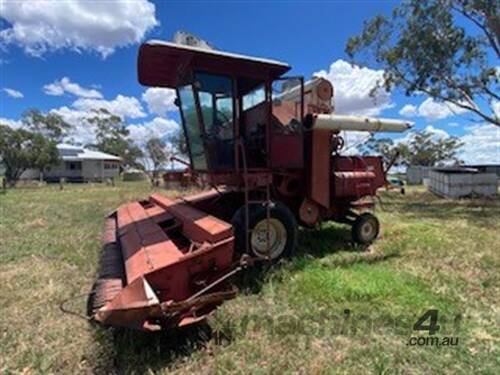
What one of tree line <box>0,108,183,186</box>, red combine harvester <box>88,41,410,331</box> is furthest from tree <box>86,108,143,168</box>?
red combine harvester <box>88,41,410,331</box>

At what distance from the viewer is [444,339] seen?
343 centimetres

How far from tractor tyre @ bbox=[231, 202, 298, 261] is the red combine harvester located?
14mm

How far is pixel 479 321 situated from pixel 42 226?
361 inches

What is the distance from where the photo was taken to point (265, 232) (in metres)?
5.25

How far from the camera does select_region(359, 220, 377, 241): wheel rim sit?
709cm

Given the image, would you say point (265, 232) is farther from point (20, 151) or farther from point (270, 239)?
point (20, 151)

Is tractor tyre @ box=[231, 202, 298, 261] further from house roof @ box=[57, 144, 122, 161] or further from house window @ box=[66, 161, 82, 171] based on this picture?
house window @ box=[66, 161, 82, 171]

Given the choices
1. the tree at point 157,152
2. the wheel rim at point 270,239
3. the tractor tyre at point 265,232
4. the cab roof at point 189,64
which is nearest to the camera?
the cab roof at point 189,64

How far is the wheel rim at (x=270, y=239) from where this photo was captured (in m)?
5.17

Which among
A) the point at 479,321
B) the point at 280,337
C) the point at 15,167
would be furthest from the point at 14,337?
the point at 15,167

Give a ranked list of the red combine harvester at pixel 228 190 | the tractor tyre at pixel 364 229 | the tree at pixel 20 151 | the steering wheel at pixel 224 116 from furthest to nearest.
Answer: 1. the tree at pixel 20 151
2. the tractor tyre at pixel 364 229
3. the steering wheel at pixel 224 116
4. the red combine harvester at pixel 228 190

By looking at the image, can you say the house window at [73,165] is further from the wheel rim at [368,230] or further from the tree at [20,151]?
the wheel rim at [368,230]

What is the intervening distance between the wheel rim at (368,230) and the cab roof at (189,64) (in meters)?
3.22

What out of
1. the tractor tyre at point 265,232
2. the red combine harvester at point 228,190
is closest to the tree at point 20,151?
the red combine harvester at point 228,190
